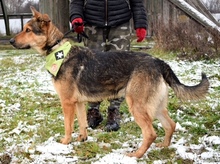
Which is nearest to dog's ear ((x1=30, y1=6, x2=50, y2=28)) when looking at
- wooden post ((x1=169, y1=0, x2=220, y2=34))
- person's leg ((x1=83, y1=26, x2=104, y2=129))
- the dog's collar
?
the dog's collar

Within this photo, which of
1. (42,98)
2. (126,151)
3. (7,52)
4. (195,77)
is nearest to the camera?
(126,151)

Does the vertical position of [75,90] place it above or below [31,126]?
above

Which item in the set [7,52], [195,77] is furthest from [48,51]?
[7,52]

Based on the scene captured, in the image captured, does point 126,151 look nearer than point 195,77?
Yes

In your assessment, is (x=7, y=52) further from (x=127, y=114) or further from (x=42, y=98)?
(x=127, y=114)

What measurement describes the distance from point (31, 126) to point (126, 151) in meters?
1.56

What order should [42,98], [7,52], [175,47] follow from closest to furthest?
[42,98] < [175,47] < [7,52]

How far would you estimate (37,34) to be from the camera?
4410 mm

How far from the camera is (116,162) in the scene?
150 inches

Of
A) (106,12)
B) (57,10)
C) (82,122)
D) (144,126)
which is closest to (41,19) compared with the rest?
(106,12)

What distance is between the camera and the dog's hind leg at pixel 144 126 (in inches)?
158

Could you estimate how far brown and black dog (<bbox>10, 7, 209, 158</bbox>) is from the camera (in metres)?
4.02

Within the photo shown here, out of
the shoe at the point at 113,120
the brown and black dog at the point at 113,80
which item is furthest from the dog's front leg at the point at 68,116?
the shoe at the point at 113,120

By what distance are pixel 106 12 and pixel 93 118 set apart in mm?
1527
